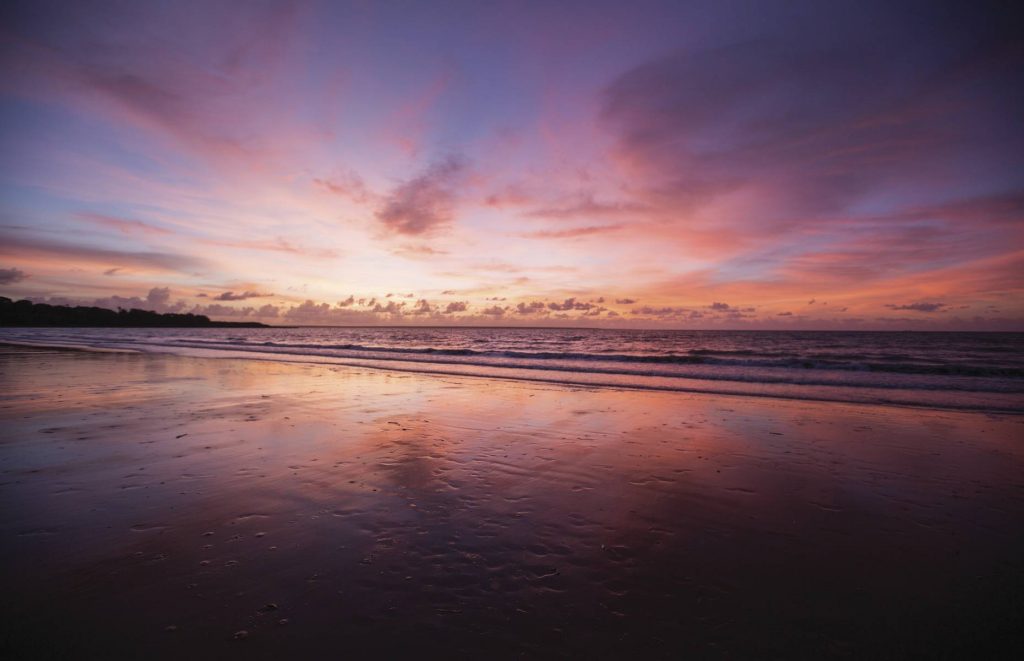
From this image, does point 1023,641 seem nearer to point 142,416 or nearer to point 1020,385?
point 142,416

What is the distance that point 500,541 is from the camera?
460 cm

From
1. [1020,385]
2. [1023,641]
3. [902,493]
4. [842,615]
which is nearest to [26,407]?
[842,615]

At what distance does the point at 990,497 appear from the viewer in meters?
6.22

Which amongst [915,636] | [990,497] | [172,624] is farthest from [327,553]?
[990,497]

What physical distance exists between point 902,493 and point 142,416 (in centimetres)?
1511

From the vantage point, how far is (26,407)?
36.3 ft

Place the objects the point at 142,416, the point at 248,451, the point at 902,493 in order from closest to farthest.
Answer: the point at 902,493 → the point at 248,451 → the point at 142,416

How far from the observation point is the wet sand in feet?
10.3

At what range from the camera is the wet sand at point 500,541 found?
3131 mm

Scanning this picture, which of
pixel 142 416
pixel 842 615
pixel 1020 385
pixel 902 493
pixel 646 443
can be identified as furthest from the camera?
pixel 1020 385

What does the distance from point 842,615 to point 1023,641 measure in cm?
117

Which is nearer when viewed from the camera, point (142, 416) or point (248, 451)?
point (248, 451)

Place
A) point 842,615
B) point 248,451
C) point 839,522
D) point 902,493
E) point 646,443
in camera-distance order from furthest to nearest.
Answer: point 646,443, point 248,451, point 902,493, point 839,522, point 842,615

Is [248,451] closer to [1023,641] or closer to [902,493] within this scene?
[1023,641]
